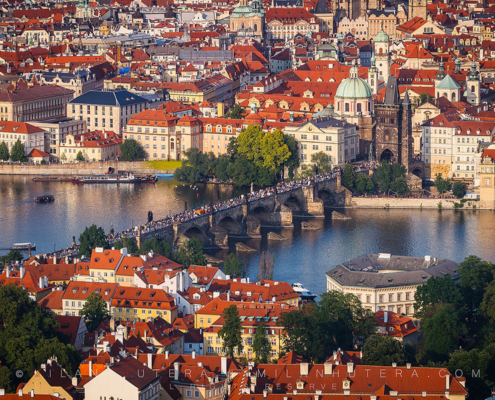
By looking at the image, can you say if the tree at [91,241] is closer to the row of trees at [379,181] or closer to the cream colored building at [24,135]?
the row of trees at [379,181]

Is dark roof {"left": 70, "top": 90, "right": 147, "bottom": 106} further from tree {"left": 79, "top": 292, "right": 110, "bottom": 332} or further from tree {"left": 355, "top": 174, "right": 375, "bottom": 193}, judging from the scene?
tree {"left": 79, "top": 292, "right": 110, "bottom": 332}

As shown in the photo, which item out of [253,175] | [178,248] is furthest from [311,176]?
[178,248]

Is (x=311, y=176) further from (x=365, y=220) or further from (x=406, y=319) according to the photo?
(x=406, y=319)

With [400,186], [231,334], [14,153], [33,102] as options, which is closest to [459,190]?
[400,186]

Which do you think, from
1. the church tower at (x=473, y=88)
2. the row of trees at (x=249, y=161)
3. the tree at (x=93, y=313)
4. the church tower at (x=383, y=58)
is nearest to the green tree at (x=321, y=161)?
the row of trees at (x=249, y=161)

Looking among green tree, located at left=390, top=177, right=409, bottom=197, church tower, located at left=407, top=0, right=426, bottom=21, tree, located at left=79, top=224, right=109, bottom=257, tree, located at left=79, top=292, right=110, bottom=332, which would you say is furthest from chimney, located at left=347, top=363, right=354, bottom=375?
church tower, located at left=407, top=0, right=426, bottom=21

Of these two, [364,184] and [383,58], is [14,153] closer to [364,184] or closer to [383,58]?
[364,184]
